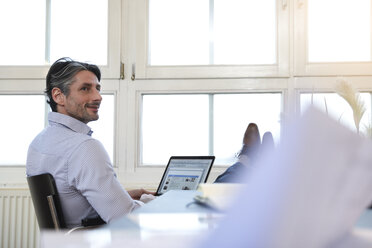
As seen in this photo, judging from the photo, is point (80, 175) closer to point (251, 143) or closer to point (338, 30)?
point (251, 143)

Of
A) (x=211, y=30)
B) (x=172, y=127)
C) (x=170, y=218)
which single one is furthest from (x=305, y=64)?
Answer: (x=170, y=218)

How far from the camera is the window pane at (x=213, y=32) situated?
11.2 ft

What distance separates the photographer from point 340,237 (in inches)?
20.5

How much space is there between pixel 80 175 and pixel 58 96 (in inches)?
19.9

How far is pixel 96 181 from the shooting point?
68.3 inches

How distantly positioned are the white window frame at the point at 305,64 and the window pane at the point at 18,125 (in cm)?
183

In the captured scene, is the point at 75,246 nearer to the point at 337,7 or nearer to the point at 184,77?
the point at 184,77

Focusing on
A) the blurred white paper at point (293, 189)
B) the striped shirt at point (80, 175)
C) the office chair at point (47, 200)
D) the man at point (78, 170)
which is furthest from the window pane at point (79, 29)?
the blurred white paper at point (293, 189)

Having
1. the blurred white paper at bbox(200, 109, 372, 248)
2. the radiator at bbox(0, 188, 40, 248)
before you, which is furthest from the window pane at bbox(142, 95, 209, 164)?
the blurred white paper at bbox(200, 109, 372, 248)

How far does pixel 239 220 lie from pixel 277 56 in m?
3.01

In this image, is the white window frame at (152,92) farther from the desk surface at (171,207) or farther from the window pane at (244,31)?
the desk surface at (171,207)

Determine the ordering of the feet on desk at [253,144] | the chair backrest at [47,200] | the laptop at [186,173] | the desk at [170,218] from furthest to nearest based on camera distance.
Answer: the feet on desk at [253,144], the laptop at [186,173], the chair backrest at [47,200], the desk at [170,218]

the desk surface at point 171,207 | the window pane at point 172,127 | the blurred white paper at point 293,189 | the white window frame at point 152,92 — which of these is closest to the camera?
the blurred white paper at point 293,189

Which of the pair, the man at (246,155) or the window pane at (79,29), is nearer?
the man at (246,155)
